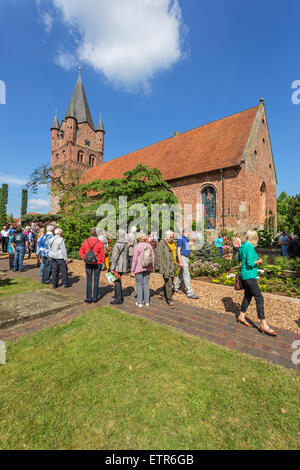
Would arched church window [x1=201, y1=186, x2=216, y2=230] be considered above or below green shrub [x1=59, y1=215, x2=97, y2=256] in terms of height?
above

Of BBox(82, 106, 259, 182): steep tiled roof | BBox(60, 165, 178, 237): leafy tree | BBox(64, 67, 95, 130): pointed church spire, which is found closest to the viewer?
BBox(60, 165, 178, 237): leafy tree

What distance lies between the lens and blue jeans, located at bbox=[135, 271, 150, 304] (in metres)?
5.05

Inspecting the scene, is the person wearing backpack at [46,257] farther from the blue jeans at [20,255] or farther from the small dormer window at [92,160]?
the small dormer window at [92,160]

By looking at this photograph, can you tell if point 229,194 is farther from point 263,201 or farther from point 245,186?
point 263,201

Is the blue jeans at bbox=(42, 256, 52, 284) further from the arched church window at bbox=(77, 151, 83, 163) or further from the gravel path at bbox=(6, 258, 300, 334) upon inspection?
the arched church window at bbox=(77, 151, 83, 163)

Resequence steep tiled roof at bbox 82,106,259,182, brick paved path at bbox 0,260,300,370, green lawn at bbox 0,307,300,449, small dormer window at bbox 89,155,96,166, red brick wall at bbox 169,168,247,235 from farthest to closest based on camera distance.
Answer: small dormer window at bbox 89,155,96,166, steep tiled roof at bbox 82,106,259,182, red brick wall at bbox 169,168,247,235, brick paved path at bbox 0,260,300,370, green lawn at bbox 0,307,300,449

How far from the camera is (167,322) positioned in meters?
4.17

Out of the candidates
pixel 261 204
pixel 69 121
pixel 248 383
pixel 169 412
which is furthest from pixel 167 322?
pixel 69 121

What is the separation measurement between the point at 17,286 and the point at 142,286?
157 inches

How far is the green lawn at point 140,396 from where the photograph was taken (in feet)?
5.84

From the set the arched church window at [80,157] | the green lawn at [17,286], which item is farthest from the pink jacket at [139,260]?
the arched church window at [80,157]

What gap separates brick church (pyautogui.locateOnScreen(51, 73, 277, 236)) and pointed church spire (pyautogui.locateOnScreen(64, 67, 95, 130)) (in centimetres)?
1838

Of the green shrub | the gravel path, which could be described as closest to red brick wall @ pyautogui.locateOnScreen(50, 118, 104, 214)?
the green shrub

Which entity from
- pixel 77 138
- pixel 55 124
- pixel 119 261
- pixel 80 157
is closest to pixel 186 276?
pixel 119 261
